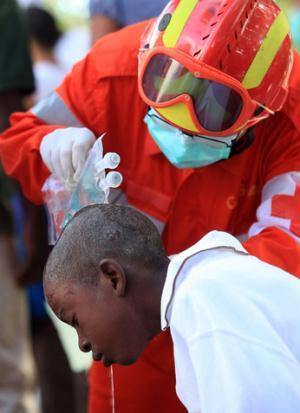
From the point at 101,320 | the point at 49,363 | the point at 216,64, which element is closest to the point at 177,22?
the point at 216,64

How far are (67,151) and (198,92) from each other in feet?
1.06

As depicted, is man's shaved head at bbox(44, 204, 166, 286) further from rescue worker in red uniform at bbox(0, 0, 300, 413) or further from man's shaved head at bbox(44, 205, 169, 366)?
rescue worker in red uniform at bbox(0, 0, 300, 413)

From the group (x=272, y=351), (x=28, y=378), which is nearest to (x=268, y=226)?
(x=272, y=351)

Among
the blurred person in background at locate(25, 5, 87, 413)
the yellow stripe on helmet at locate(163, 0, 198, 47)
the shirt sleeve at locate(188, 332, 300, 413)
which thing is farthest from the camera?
the blurred person in background at locate(25, 5, 87, 413)

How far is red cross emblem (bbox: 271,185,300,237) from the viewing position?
1.71 m

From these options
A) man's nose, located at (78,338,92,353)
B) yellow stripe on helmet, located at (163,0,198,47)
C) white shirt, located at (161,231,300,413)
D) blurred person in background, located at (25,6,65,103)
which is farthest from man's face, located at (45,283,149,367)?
blurred person in background, located at (25,6,65,103)

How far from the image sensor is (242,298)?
1.28 m

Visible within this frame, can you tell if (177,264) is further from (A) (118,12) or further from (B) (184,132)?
(A) (118,12)

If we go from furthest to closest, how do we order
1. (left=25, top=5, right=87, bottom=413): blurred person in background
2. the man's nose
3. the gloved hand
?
1. (left=25, top=5, right=87, bottom=413): blurred person in background
2. the gloved hand
3. the man's nose

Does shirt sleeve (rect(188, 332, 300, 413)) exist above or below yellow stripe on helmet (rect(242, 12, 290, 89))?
below

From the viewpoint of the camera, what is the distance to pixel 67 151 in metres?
1.70

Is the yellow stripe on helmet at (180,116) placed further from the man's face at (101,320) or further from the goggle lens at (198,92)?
the man's face at (101,320)

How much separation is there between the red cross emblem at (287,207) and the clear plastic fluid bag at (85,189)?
14.3 inches

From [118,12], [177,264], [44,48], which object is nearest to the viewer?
[177,264]
